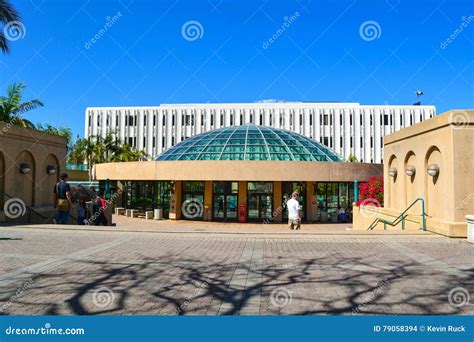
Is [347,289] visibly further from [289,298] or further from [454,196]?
[454,196]

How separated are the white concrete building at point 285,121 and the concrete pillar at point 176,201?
136 feet

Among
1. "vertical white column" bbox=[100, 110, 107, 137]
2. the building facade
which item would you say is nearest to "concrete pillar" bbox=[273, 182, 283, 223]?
the building facade

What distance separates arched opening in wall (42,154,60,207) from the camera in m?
16.7

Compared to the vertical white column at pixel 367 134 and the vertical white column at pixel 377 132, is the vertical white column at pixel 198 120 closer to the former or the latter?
the vertical white column at pixel 367 134

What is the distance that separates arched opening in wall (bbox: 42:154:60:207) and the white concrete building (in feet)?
164

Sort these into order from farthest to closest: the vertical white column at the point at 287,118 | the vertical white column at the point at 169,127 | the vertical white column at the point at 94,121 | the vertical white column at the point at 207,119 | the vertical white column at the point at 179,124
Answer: the vertical white column at the point at 94,121 → the vertical white column at the point at 169,127 → the vertical white column at the point at 179,124 → the vertical white column at the point at 207,119 → the vertical white column at the point at 287,118

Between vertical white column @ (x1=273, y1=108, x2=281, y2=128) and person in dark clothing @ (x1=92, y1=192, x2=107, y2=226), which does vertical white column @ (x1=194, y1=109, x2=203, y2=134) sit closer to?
vertical white column @ (x1=273, y1=108, x2=281, y2=128)

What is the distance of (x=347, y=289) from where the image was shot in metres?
5.74

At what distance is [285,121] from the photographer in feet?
218

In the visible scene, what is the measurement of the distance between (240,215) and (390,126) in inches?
1988

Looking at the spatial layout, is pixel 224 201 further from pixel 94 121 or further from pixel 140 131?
pixel 94 121

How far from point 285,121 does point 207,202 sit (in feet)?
143

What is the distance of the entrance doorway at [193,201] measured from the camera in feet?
86.8

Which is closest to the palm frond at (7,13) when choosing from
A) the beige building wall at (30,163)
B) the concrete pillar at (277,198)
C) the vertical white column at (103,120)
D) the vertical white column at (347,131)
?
the beige building wall at (30,163)
